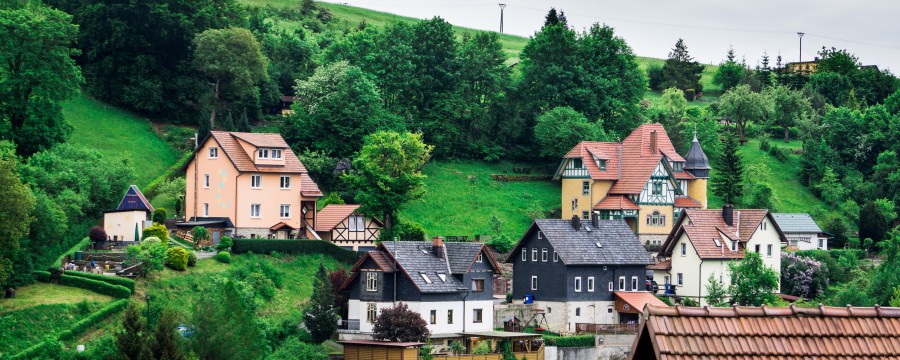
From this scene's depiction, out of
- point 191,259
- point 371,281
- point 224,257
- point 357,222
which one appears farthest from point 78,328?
point 357,222

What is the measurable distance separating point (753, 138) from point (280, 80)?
149 ft

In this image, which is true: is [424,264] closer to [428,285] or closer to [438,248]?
[438,248]

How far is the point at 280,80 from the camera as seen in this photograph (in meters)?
118

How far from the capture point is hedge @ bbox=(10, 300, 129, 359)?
56625mm

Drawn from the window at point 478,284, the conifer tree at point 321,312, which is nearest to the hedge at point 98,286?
the conifer tree at point 321,312

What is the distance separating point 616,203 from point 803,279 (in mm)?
Result: 14309

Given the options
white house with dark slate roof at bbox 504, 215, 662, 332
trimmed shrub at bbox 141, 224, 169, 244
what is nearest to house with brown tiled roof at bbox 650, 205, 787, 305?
white house with dark slate roof at bbox 504, 215, 662, 332

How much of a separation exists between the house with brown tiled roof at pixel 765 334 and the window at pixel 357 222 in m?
76.1

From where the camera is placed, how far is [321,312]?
70625mm

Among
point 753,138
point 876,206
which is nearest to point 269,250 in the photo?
point 876,206

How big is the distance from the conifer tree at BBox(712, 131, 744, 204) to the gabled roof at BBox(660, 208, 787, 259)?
17.5 m

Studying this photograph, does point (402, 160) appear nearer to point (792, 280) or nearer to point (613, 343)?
point (613, 343)

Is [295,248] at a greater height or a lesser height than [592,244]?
lesser

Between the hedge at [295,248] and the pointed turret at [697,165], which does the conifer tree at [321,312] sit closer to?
the hedge at [295,248]
